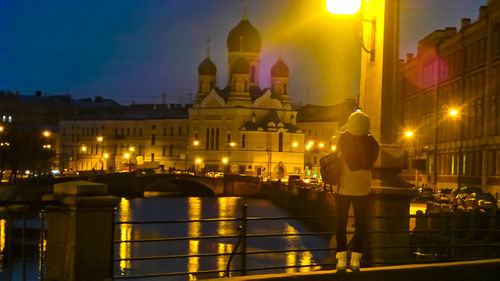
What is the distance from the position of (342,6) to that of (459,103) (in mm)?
47870

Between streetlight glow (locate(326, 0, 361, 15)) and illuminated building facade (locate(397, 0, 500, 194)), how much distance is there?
102 ft

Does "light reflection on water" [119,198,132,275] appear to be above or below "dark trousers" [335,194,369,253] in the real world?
below

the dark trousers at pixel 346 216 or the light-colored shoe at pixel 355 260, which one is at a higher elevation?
the dark trousers at pixel 346 216

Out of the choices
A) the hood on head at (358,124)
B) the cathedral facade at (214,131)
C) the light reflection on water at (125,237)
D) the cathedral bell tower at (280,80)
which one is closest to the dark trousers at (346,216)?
the hood on head at (358,124)

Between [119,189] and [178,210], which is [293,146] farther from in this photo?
[178,210]

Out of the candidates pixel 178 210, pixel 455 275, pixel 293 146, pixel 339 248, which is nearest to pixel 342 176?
pixel 339 248

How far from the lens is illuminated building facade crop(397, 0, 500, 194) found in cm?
5031

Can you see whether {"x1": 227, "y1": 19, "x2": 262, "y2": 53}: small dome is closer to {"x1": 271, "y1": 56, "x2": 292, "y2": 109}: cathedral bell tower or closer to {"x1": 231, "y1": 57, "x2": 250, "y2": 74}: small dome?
{"x1": 231, "y1": 57, "x2": 250, "y2": 74}: small dome

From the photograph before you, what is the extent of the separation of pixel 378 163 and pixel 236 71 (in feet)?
351

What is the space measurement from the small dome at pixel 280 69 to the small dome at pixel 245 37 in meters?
7.05

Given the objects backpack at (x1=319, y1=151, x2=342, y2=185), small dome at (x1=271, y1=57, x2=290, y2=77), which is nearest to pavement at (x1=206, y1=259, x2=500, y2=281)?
backpack at (x1=319, y1=151, x2=342, y2=185)

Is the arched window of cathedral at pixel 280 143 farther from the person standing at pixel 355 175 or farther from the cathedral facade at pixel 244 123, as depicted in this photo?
the person standing at pixel 355 175

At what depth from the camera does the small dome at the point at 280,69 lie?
13038 centimetres

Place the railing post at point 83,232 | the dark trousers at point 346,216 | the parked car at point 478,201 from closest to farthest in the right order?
the railing post at point 83,232 → the dark trousers at point 346,216 → the parked car at point 478,201
